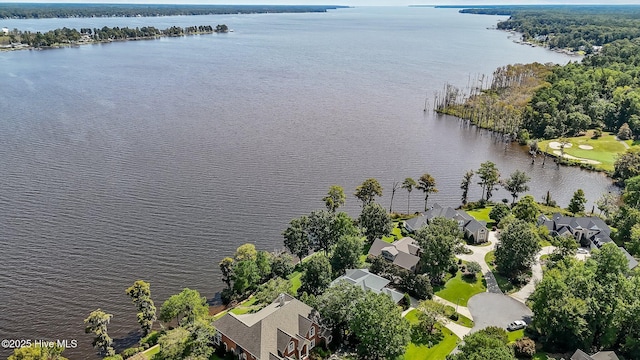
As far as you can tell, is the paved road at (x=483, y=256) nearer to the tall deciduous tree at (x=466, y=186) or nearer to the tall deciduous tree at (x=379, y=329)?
the tall deciduous tree at (x=466, y=186)

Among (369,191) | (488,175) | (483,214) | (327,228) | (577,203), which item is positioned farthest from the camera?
(488,175)

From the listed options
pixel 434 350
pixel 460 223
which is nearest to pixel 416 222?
pixel 460 223

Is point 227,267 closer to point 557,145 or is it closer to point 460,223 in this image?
point 460,223

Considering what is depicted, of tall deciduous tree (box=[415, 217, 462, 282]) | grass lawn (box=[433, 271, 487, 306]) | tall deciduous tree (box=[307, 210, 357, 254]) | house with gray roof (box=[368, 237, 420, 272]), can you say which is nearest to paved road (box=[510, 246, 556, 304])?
grass lawn (box=[433, 271, 487, 306])

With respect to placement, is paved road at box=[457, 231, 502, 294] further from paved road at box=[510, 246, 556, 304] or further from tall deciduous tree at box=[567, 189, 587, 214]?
tall deciduous tree at box=[567, 189, 587, 214]

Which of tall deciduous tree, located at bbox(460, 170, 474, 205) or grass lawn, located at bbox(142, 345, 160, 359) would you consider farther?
tall deciduous tree, located at bbox(460, 170, 474, 205)

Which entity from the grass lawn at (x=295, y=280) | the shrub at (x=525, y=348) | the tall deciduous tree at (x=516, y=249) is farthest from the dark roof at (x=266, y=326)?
the tall deciduous tree at (x=516, y=249)

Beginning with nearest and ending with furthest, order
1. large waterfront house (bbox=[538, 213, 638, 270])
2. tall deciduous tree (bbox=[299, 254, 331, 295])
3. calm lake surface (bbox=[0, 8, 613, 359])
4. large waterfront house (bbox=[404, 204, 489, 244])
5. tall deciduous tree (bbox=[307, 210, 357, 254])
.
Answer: tall deciduous tree (bbox=[299, 254, 331, 295]), calm lake surface (bbox=[0, 8, 613, 359]), tall deciduous tree (bbox=[307, 210, 357, 254]), large waterfront house (bbox=[538, 213, 638, 270]), large waterfront house (bbox=[404, 204, 489, 244])
